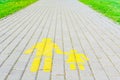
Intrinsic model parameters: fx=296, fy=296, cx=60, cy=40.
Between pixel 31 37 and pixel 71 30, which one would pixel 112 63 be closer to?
pixel 31 37

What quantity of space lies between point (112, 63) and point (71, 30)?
464 cm

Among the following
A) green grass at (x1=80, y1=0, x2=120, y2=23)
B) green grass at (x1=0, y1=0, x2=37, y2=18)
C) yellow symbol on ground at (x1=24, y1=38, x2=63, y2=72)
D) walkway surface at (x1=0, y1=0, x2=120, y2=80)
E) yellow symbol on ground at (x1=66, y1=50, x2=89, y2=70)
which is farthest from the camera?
green grass at (x1=0, y1=0, x2=37, y2=18)

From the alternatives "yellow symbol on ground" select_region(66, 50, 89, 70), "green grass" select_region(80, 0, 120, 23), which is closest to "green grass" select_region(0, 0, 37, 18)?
"green grass" select_region(80, 0, 120, 23)

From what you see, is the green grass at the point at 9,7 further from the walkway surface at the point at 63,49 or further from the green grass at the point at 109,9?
the green grass at the point at 109,9

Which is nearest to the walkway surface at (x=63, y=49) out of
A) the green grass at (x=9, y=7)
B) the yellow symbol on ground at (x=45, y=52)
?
the yellow symbol on ground at (x=45, y=52)

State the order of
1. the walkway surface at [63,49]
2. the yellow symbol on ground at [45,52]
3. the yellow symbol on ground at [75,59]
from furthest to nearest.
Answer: the yellow symbol on ground at [75,59], the yellow symbol on ground at [45,52], the walkway surface at [63,49]

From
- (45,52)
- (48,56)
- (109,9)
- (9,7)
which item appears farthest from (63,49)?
(9,7)

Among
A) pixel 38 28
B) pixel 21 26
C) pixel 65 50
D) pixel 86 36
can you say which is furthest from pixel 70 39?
pixel 21 26

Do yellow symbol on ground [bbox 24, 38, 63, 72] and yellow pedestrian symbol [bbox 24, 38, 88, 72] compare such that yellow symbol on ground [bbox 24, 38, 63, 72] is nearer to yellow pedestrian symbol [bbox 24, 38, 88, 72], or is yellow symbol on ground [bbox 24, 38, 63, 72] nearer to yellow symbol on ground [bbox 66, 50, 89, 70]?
yellow pedestrian symbol [bbox 24, 38, 88, 72]

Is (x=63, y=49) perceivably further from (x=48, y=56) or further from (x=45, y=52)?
(x=48, y=56)

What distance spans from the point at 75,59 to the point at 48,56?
0.67 m

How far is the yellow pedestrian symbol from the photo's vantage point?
20.1 feet

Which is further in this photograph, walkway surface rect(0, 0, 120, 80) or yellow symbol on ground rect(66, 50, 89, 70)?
yellow symbol on ground rect(66, 50, 89, 70)

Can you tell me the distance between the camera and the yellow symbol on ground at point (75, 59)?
20.4 feet
